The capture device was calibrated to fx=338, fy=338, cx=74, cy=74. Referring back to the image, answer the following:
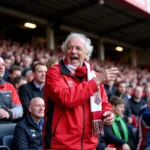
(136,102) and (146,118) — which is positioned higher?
(136,102)

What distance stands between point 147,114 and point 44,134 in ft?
5.98

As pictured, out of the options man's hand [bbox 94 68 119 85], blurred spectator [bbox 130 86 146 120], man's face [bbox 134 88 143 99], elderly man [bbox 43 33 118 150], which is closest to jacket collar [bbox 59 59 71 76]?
elderly man [bbox 43 33 118 150]

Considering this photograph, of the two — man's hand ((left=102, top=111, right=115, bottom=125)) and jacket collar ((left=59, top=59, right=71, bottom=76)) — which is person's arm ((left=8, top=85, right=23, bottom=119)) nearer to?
jacket collar ((left=59, top=59, right=71, bottom=76))

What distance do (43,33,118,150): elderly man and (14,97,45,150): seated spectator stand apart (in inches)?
52.8

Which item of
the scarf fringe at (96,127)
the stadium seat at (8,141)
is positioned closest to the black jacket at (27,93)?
the stadium seat at (8,141)

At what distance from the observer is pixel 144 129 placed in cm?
407

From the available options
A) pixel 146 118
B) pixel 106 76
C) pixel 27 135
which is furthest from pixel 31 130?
pixel 106 76

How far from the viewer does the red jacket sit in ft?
7.25

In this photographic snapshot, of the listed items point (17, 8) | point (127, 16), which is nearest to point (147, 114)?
point (17, 8)

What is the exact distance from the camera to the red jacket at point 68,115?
2211 millimetres

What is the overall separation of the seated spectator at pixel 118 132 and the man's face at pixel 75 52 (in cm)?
252

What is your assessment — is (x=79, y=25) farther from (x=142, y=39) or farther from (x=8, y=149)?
(x=8, y=149)

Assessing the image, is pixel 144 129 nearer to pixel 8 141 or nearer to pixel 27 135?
pixel 27 135

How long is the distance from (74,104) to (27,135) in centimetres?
164
